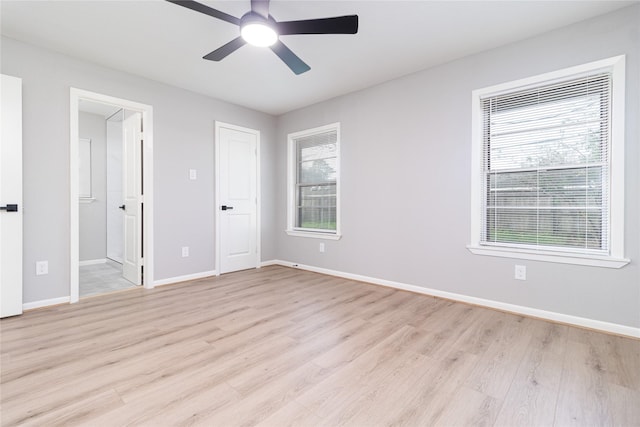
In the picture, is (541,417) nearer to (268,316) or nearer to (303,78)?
(268,316)

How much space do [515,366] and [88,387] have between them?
2.48m

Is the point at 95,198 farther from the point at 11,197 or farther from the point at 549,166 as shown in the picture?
the point at 549,166

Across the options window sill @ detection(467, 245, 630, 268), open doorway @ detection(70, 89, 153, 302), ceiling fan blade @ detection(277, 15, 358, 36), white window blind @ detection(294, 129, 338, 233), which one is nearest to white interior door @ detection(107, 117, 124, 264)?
open doorway @ detection(70, 89, 153, 302)

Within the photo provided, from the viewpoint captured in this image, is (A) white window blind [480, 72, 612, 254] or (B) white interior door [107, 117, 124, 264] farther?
(B) white interior door [107, 117, 124, 264]

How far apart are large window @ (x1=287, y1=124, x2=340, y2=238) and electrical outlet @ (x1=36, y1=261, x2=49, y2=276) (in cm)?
292

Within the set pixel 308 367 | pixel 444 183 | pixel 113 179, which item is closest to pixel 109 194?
pixel 113 179

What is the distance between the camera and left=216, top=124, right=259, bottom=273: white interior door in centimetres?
427

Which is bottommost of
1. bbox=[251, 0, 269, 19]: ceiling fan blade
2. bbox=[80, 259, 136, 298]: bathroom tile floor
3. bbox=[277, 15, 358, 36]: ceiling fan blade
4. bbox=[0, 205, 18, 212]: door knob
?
bbox=[80, 259, 136, 298]: bathroom tile floor

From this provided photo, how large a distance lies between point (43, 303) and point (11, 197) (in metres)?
1.04

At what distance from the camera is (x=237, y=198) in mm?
4480

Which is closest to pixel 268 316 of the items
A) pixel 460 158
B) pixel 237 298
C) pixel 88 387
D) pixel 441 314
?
pixel 237 298

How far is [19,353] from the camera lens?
1962 millimetres

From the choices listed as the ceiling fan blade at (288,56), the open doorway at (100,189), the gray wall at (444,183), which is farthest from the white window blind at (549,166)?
the open doorway at (100,189)

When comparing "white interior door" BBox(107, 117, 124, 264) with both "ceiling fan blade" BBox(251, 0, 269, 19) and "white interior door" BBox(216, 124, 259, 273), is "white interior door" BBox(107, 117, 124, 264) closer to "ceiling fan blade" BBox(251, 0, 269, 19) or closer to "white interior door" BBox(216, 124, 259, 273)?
"white interior door" BBox(216, 124, 259, 273)
